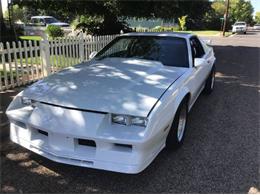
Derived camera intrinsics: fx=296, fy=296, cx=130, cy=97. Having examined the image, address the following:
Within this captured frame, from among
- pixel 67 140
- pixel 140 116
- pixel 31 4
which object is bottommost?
pixel 67 140

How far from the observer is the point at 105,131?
9.78 ft

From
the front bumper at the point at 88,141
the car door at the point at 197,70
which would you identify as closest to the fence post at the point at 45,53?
the car door at the point at 197,70

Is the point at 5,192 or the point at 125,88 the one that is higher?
the point at 125,88

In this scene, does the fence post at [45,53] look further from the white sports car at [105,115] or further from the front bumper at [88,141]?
the front bumper at [88,141]

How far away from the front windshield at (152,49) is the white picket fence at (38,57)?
8.88 feet

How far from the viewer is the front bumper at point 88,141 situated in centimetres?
294

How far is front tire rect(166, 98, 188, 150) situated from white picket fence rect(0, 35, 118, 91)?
4479 millimetres

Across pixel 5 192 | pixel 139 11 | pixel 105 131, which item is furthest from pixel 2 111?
pixel 139 11

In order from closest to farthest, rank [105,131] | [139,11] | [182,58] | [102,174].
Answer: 1. [105,131]
2. [102,174]
3. [182,58]
4. [139,11]

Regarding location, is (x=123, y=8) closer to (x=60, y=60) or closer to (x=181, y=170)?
(x=60, y=60)

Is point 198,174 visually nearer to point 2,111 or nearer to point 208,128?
point 208,128

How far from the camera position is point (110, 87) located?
142 inches

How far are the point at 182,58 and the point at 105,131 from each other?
2.25 metres

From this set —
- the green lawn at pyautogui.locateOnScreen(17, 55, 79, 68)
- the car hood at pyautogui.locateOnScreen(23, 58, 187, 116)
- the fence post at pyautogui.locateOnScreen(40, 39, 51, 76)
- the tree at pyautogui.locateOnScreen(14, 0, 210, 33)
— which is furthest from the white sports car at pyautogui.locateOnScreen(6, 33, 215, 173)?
the tree at pyautogui.locateOnScreen(14, 0, 210, 33)
